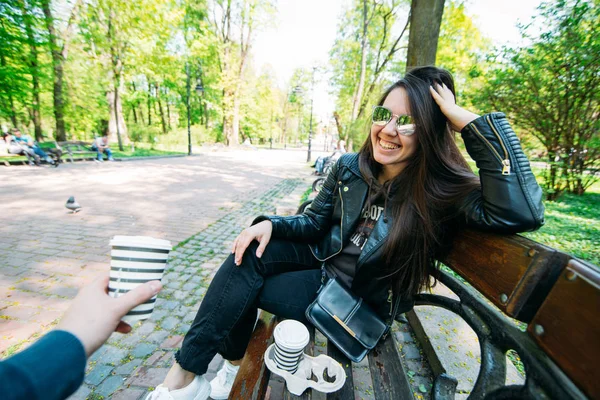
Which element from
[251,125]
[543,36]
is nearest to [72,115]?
[543,36]

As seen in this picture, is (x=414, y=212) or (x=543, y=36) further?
(x=543, y=36)

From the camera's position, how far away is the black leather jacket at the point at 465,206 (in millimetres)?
1089

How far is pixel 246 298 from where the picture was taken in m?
1.47

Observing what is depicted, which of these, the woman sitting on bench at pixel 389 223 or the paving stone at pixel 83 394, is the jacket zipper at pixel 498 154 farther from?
the paving stone at pixel 83 394

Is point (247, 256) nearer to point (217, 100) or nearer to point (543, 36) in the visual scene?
point (543, 36)

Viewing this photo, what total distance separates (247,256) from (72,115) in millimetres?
19953

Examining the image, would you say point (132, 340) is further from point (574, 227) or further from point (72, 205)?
point (574, 227)

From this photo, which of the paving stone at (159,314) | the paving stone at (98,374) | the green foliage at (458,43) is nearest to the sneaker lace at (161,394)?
the paving stone at (98,374)

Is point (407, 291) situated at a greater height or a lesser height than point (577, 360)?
lesser

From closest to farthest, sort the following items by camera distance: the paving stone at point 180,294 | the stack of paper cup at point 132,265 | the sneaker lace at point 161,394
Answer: the stack of paper cup at point 132,265 < the sneaker lace at point 161,394 < the paving stone at point 180,294

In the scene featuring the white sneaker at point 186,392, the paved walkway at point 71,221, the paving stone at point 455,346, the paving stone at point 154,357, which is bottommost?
the paving stone at point 154,357

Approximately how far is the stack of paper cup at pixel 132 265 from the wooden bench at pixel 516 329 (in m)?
0.55

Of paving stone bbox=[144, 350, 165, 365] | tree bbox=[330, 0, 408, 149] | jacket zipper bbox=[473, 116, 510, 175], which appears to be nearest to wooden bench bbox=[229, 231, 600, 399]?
jacket zipper bbox=[473, 116, 510, 175]

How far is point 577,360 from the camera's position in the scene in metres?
0.69
